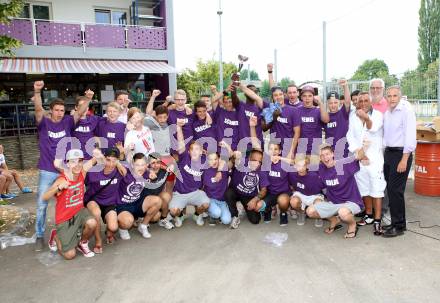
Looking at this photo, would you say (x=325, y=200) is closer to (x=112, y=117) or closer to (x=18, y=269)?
(x=112, y=117)

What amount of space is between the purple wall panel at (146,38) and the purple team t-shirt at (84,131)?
9787 millimetres

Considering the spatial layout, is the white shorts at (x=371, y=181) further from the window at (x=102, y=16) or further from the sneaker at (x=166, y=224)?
the window at (x=102, y=16)

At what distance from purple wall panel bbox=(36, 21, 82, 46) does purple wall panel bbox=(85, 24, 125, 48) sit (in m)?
0.38

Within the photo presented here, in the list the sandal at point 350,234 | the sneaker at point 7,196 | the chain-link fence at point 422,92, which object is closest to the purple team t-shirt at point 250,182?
the sandal at point 350,234

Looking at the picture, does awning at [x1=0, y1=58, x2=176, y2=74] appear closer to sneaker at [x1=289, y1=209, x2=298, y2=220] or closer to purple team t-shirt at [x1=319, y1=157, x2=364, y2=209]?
sneaker at [x1=289, y1=209, x2=298, y2=220]

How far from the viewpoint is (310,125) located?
5656 mm

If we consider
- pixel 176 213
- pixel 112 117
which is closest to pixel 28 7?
pixel 112 117

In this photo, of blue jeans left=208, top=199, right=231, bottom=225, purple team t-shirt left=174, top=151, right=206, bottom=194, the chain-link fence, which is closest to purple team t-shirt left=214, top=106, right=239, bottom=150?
purple team t-shirt left=174, top=151, right=206, bottom=194

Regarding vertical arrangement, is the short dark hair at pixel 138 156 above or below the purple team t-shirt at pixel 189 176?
above

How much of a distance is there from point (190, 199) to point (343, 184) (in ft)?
7.04

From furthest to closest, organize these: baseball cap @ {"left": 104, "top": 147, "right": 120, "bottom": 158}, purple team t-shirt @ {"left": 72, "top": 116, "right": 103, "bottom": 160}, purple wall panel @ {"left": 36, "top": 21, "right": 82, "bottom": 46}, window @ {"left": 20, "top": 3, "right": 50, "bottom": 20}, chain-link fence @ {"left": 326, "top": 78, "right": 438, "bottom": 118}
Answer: window @ {"left": 20, "top": 3, "right": 50, "bottom": 20} → purple wall panel @ {"left": 36, "top": 21, "right": 82, "bottom": 46} → chain-link fence @ {"left": 326, "top": 78, "right": 438, "bottom": 118} → purple team t-shirt @ {"left": 72, "top": 116, "right": 103, "bottom": 160} → baseball cap @ {"left": 104, "top": 147, "right": 120, "bottom": 158}

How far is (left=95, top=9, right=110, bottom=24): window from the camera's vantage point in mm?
15312

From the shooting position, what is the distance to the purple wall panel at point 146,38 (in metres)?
14.3

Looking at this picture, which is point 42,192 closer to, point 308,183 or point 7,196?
point 308,183
